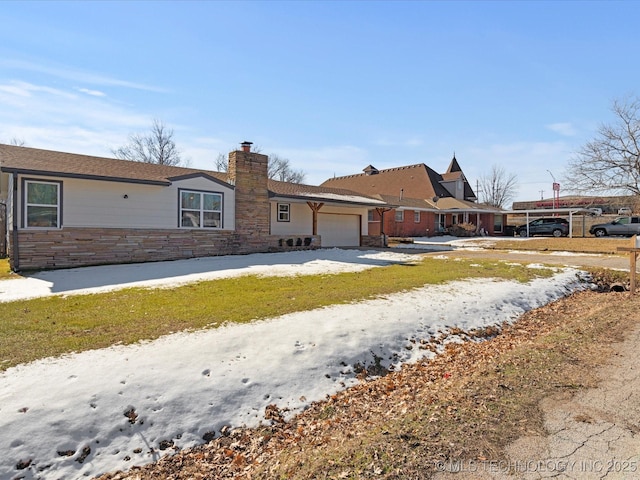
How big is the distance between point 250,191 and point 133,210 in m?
4.82

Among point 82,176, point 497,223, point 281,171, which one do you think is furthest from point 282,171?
point 82,176

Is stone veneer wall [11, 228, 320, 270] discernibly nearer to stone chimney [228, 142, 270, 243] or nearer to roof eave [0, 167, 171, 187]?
stone chimney [228, 142, 270, 243]

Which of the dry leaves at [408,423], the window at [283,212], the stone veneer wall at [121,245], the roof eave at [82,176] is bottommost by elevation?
the dry leaves at [408,423]

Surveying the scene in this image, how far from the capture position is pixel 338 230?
21.8 metres

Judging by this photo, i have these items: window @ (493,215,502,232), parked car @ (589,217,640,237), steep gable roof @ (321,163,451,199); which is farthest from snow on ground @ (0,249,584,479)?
window @ (493,215,502,232)

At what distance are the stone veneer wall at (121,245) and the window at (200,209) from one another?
33cm

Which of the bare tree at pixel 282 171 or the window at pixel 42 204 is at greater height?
the bare tree at pixel 282 171

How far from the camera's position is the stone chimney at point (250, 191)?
15875 mm

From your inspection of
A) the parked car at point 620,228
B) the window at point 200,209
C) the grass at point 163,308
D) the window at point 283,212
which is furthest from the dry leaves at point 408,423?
the parked car at point 620,228

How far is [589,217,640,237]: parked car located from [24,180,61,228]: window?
3406 centimetres

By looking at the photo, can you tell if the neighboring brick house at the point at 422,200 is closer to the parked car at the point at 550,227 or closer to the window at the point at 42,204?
the parked car at the point at 550,227

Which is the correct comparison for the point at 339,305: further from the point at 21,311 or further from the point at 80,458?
the point at 21,311

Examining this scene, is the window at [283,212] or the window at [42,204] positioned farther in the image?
the window at [283,212]

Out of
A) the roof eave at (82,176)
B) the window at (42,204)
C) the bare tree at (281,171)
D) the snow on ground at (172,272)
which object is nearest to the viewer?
the snow on ground at (172,272)
